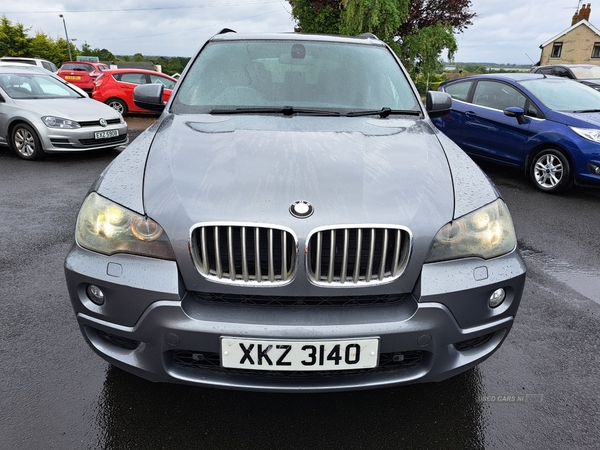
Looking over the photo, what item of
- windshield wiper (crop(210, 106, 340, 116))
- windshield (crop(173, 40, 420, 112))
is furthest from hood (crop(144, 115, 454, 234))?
windshield (crop(173, 40, 420, 112))

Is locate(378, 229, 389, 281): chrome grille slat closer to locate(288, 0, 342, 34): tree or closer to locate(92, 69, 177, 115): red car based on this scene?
locate(92, 69, 177, 115): red car

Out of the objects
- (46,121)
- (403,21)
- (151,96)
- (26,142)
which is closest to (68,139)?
(46,121)

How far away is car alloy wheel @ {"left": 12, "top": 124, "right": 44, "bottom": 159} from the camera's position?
788 centimetres

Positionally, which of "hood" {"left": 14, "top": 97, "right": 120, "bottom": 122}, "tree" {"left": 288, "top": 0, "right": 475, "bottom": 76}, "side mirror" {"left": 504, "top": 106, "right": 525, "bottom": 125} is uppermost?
"tree" {"left": 288, "top": 0, "right": 475, "bottom": 76}

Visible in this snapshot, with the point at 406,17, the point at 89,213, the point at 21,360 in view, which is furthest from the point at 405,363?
the point at 406,17

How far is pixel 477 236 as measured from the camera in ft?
6.41

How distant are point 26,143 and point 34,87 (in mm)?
1248

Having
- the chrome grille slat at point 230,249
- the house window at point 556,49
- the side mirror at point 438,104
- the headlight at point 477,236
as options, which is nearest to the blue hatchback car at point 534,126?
the side mirror at point 438,104

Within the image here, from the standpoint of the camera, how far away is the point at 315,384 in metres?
1.84

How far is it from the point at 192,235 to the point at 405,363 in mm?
971

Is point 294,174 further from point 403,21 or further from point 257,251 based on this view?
point 403,21

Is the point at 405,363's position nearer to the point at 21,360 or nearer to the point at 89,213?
the point at 89,213

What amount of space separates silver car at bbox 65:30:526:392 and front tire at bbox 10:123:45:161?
679 centimetres

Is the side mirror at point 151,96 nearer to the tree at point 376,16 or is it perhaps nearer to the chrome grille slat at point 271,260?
the chrome grille slat at point 271,260
